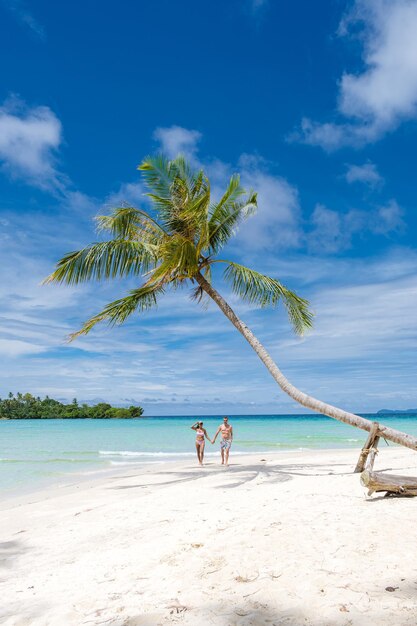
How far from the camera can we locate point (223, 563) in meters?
4.45

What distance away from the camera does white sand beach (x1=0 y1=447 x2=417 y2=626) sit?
355cm

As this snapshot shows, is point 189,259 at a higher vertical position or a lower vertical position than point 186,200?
lower

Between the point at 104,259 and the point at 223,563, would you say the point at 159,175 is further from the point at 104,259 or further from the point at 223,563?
the point at 223,563

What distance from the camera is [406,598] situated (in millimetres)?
3543

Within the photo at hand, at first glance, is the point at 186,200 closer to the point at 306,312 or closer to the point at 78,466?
the point at 306,312

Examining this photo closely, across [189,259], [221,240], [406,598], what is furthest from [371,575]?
[221,240]

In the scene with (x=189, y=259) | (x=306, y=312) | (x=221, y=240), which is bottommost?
(x=306, y=312)

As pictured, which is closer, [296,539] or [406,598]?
[406,598]

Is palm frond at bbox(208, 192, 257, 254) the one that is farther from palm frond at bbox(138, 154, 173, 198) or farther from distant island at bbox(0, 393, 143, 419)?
distant island at bbox(0, 393, 143, 419)

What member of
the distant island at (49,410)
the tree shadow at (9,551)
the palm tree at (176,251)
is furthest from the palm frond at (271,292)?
the distant island at (49,410)

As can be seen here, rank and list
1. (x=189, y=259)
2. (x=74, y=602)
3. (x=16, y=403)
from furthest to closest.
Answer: (x=16, y=403) < (x=189, y=259) < (x=74, y=602)

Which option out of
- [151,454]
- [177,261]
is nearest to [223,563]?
[177,261]

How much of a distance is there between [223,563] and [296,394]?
18.4 feet

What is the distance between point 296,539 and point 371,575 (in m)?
1.03
